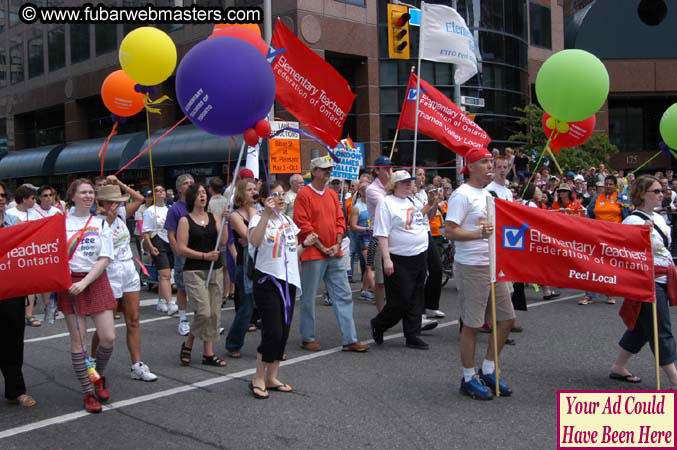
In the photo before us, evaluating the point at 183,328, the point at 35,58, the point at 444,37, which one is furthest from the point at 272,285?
the point at 35,58

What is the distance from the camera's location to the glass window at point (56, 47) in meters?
39.8

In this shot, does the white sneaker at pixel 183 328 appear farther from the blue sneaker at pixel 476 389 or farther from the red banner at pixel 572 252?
the red banner at pixel 572 252

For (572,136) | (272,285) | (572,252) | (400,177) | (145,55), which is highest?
(145,55)

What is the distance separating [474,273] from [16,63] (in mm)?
47767

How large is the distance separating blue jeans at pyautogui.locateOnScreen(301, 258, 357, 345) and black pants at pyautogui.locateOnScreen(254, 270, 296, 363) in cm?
157

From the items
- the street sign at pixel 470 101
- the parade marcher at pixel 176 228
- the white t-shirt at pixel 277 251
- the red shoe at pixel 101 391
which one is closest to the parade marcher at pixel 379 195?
the parade marcher at pixel 176 228

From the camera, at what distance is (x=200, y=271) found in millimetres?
6691

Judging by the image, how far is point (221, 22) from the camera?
11.0 meters

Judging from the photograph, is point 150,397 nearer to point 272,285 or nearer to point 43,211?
point 272,285

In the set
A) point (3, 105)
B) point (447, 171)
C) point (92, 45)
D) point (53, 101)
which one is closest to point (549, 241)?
point (447, 171)

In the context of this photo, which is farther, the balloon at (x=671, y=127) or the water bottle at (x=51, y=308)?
the balloon at (x=671, y=127)

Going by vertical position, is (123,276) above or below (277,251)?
below

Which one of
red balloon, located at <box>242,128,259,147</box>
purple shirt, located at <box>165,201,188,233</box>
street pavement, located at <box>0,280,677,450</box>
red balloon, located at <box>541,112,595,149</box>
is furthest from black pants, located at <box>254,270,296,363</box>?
red balloon, located at <box>541,112,595,149</box>

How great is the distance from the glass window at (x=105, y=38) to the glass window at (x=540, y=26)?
23422mm
